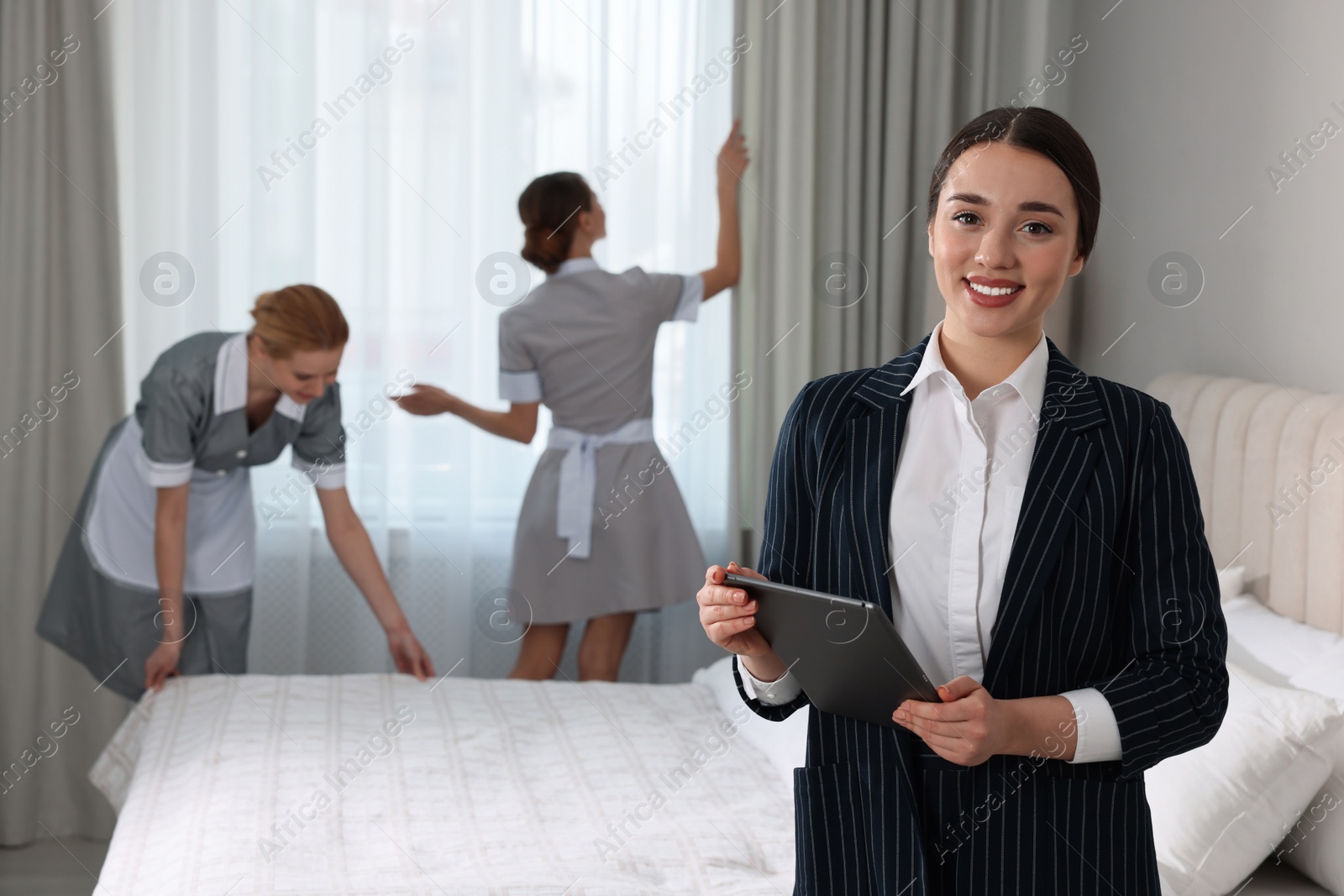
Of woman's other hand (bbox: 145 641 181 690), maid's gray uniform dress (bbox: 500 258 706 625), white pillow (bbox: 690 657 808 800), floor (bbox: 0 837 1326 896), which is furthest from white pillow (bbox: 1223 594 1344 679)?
floor (bbox: 0 837 1326 896)

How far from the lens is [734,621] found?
942 mm

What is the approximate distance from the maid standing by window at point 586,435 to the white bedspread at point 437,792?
1.53 ft

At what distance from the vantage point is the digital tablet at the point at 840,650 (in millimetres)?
843

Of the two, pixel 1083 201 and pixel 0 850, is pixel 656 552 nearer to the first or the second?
pixel 0 850

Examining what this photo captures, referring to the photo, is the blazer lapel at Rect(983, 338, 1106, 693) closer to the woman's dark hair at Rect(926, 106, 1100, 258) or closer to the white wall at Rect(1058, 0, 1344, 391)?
the woman's dark hair at Rect(926, 106, 1100, 258)

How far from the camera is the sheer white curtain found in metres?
2.97

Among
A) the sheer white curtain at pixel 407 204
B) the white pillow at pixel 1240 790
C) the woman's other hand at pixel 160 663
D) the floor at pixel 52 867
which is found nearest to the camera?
the white pillow at pixel 1240 790

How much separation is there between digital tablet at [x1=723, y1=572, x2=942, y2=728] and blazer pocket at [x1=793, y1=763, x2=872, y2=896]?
2.4 inches

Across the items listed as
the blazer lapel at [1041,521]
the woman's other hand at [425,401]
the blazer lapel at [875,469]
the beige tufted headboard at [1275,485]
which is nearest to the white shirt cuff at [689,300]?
the woman's other hand at [425,401]

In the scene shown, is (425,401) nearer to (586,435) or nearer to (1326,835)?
(586,435)

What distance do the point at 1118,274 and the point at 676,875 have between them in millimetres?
1879

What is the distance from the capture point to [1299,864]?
161 centimetres

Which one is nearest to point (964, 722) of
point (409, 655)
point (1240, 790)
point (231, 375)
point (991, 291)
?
point (991, 291)

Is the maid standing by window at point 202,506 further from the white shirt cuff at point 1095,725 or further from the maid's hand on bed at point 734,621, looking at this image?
the white shirt cuff at point 1095,725
